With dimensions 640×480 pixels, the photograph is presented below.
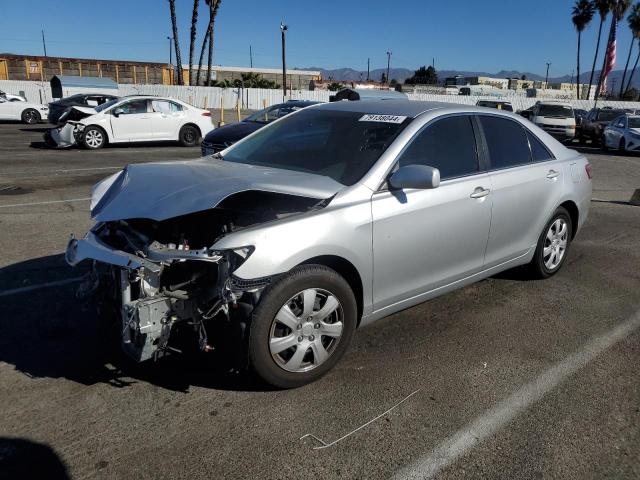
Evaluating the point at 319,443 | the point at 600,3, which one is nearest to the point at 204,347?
the point at 319,443

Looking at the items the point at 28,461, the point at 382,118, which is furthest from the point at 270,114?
the point at 28,461

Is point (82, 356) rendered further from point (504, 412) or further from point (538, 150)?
point (538, 150)

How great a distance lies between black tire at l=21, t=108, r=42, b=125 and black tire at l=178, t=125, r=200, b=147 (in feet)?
36.4

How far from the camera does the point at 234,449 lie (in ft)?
9.21

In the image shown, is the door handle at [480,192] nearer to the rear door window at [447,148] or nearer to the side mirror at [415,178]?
the rear door window at [447,148]

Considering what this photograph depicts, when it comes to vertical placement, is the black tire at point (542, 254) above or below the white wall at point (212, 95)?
below

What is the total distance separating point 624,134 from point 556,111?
5098mm

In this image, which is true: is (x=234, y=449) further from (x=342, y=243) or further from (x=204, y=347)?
(x=342, y=243)

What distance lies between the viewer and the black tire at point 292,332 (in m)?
3.04

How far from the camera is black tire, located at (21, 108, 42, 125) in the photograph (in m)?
24.2

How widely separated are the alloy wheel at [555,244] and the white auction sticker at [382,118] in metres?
2.02

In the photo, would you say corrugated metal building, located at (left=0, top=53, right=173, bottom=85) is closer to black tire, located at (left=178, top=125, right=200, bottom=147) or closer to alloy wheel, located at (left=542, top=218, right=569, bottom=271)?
black tire, located at (left=178, top=125, right=200, bottom=147)

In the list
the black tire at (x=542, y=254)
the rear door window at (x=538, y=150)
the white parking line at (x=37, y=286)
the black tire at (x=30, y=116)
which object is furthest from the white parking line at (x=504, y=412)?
the black tire at (x=30, y=116)

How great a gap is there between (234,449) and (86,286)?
4.89ft
